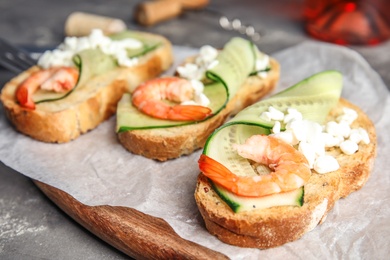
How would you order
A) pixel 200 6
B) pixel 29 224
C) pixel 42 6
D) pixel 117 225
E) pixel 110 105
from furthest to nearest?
pixel 42 6
pixel 200 6
pixel 110 105
pixel 29 224
pixel 117 225

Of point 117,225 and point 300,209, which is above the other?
point 300,209

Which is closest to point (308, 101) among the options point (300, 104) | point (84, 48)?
point (300, 104)

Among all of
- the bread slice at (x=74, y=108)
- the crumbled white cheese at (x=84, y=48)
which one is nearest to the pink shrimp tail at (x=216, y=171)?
the bread slice at (x=74, y=108)

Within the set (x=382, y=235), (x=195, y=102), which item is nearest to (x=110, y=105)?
(x=195, y=102)

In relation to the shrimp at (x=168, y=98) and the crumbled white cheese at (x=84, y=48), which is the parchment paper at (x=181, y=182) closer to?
the shrimp at (x=168, y=98)

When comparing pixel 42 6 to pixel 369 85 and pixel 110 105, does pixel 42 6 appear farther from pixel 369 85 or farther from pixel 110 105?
pixel 369 85

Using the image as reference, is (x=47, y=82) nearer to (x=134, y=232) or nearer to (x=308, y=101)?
(x=134, y=232)
